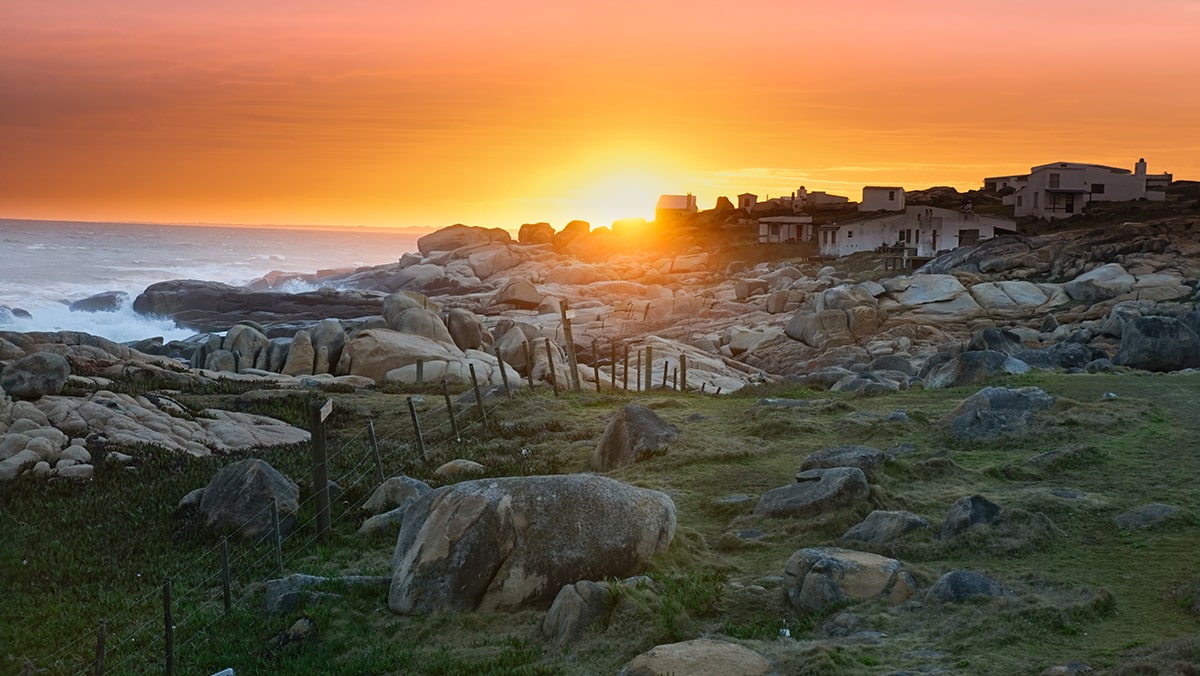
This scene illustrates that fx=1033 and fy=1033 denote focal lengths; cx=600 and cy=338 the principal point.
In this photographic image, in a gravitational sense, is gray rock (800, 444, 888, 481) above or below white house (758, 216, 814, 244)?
below

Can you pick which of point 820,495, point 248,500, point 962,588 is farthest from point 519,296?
point 962,588

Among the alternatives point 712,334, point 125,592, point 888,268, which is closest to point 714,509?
point 125,592

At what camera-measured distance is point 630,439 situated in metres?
22.0

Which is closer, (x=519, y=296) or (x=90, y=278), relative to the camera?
(x=519, y=296)

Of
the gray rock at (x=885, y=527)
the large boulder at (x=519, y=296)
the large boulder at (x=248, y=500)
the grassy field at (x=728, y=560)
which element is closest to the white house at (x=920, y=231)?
the large boulder at (x=519, y=296)

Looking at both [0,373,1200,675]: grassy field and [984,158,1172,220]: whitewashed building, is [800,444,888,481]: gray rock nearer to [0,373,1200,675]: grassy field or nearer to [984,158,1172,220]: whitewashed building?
[0,373,1200,675]: grassy field

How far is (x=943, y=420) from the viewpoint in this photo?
74.7 ft

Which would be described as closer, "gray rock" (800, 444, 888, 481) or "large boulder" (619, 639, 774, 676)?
"large boulder" (619, 639, 774, 676)

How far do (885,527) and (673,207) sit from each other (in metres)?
145

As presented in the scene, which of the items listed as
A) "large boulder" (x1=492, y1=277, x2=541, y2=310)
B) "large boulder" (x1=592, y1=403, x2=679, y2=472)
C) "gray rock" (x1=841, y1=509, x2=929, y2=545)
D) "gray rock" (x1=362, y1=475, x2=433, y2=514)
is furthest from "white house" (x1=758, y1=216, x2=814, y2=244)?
"gray rock" (x1=841, y1=509, x2=929, y2=545)

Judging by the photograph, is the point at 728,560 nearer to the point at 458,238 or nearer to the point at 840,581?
the point at 840,581

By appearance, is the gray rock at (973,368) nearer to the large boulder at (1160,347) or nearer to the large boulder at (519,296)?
the large boulder at (1160,347)

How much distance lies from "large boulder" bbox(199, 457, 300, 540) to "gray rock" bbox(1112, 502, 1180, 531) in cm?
1373

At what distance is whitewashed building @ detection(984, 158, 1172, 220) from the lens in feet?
294
